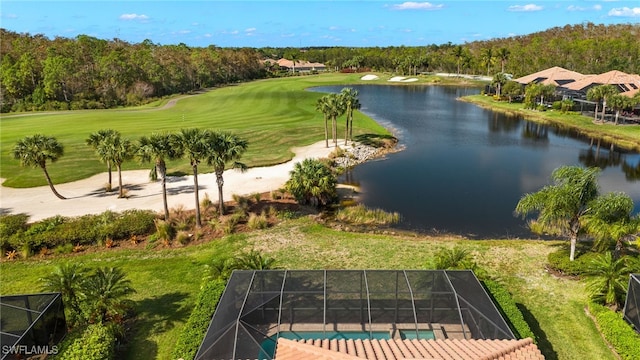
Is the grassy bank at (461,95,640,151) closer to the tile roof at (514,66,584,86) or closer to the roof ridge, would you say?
the tile roof at (514,66,584,86)

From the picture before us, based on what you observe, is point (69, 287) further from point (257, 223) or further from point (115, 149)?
point (115, 149)

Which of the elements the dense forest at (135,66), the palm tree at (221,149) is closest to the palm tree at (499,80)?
the dense forest at (135,66)

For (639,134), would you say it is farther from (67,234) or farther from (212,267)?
(67,234)

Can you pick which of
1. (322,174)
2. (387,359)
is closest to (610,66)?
(322,174)

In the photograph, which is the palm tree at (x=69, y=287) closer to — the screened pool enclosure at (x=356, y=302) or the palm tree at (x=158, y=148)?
the screened pool enclosure at (x=356, y=302)

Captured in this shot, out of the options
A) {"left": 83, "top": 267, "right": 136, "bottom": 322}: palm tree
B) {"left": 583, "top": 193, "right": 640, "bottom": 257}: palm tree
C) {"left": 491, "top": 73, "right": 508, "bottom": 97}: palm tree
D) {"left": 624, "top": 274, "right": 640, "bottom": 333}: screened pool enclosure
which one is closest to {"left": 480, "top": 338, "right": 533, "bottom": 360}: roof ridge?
A: {"left": 624, "top": 274, "right": 640, "bottom": 333}: screened pool enclosure
